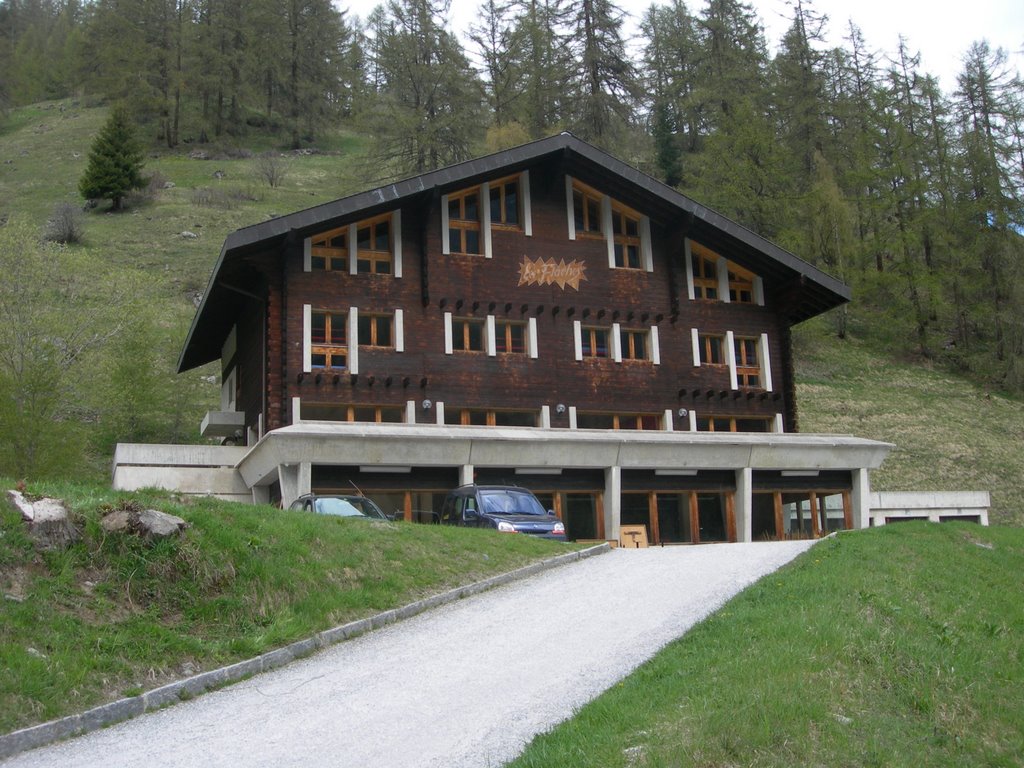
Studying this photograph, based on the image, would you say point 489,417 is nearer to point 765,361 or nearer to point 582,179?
point 582,179

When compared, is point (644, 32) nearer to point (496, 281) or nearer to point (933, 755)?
point (496, 281)

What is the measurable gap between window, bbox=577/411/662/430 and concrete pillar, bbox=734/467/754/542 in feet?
10.9

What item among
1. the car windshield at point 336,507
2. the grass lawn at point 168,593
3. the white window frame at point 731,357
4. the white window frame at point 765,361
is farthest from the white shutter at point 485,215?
the grass lawn at point 168,593

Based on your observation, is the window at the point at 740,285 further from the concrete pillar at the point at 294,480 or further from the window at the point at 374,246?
the concrete pillar at the point at 294,480

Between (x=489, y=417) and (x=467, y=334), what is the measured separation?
2.80 metres

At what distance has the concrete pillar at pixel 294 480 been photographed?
2748 cm

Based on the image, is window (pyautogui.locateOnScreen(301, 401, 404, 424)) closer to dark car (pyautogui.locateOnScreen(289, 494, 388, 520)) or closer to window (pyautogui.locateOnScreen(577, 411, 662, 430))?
window (pyautogui.locateOnScreen(577, 411, 662, 430))

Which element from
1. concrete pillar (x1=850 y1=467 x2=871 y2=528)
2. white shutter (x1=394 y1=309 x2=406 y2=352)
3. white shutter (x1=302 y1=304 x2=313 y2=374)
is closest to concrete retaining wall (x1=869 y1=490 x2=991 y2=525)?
concrete pillar (x1=850 y1=467 x2=871 y2=528)

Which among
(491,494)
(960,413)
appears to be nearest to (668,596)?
(491,494)

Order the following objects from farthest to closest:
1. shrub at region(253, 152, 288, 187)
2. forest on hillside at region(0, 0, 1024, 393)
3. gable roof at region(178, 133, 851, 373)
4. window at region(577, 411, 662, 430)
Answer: shrub at region(253, 152, 288, 187)
forest on hillside at region(0, 0, 1024, 393)
window at region(577, 411, 662, 430)
gable roof at region(178, 133, 851, 373)

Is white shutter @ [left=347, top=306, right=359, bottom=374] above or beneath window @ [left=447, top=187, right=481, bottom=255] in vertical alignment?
beneath

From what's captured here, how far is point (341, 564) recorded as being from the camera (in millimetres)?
14805

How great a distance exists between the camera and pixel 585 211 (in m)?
35.8

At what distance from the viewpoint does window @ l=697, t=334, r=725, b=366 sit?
36250mm
